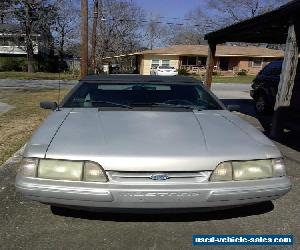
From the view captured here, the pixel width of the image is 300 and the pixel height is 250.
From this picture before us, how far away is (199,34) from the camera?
7575 cm

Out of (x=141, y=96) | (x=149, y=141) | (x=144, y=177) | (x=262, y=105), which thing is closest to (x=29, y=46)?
(x=262, y=105)

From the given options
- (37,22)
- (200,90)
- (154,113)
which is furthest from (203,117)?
(37,22)

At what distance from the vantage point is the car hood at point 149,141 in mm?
2896

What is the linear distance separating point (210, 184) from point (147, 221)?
0.80 meters

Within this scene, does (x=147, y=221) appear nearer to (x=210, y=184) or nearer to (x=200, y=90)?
(x=210, y=184)

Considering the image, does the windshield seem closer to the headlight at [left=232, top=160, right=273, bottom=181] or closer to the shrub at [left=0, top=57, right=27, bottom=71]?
the headlight at [left=232, top=160, right=273, bottom=181]

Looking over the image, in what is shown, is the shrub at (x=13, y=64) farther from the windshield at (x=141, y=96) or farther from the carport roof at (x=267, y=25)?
the windshield at (x=141, y=96)

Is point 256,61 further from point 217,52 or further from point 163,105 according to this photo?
point 163,105

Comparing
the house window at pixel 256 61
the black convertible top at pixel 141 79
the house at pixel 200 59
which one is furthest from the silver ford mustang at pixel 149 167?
the house window at pixel 256 61

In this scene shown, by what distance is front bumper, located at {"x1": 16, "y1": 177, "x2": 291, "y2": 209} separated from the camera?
9.41 feet

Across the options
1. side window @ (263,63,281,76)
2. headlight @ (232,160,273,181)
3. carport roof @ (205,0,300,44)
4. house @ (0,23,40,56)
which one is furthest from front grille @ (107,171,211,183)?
house @ (0,23,40,56)

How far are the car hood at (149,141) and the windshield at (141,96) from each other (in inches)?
19.4

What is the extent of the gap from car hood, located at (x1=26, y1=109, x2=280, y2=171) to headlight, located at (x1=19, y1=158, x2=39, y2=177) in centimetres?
6

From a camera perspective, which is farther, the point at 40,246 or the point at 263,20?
the point at 263,20
